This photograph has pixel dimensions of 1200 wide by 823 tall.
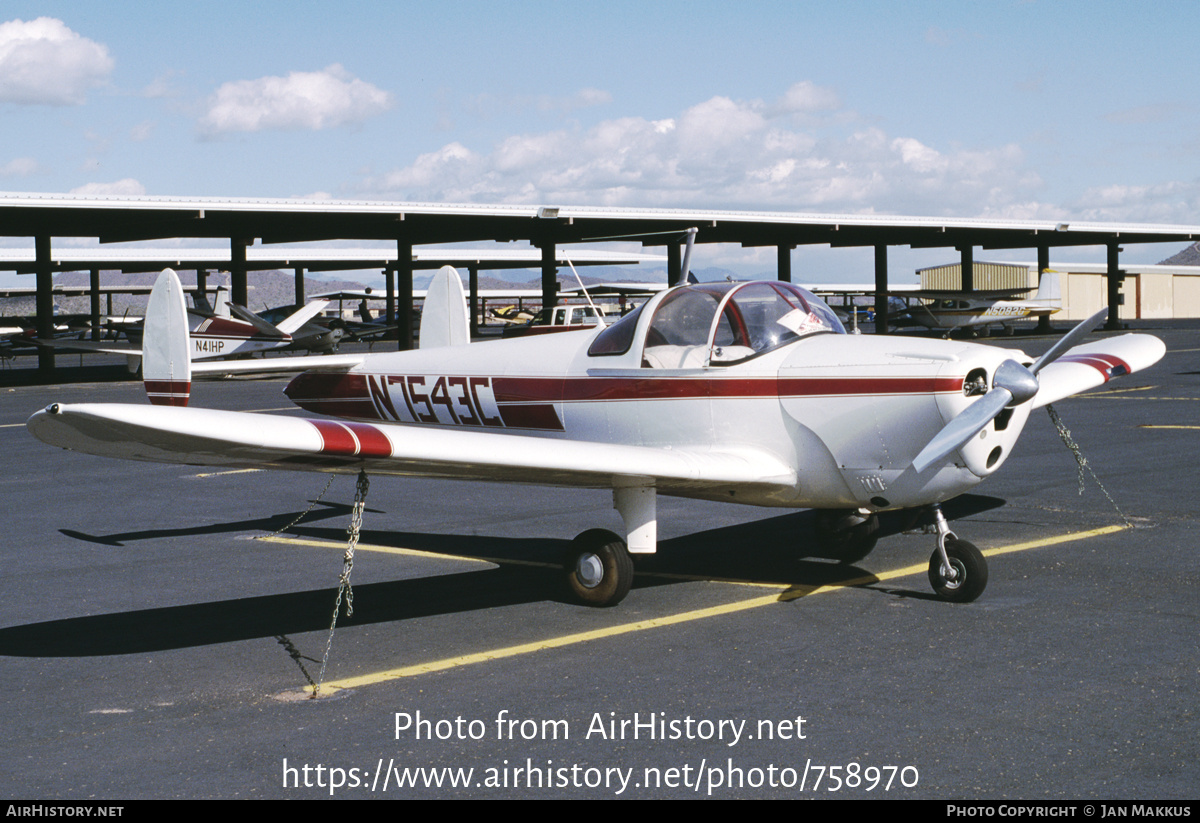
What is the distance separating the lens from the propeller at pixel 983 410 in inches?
258

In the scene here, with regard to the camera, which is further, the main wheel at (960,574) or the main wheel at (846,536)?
the main wheel at (846,536)

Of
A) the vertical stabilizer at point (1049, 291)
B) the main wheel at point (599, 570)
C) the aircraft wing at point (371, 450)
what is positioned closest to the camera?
the aircraft wing at point (371, 450)

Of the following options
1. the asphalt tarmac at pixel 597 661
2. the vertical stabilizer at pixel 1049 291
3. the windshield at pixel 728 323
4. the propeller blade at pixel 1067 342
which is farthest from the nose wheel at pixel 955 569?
the vertical stabilizer at pixel 1049 291

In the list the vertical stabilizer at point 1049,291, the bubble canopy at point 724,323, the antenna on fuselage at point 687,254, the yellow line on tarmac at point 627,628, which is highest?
the vertical stabilizer at point 1049,291

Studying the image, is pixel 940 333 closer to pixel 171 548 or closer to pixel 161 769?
pixel 171 548

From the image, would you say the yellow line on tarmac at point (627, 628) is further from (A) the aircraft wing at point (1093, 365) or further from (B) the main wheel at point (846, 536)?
(A) the aircraft wing at point (1093, 365)

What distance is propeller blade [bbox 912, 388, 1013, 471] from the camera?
6547 mm

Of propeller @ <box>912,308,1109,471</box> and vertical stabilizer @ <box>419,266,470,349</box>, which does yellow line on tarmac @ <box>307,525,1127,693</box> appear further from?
vertical stabilizer @ <box>419,266,470,349</box>

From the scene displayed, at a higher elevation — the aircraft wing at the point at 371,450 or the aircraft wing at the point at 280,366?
the aircraft wing at the point at 280,366

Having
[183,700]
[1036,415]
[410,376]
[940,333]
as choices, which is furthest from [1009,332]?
[183,700]

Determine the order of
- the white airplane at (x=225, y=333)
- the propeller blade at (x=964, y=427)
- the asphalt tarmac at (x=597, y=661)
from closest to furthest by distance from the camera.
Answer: the asphalt tarmac at (x=597, y=661), the propeller blade at (x=964, y=427), the white airplane at (x=225, y=333)

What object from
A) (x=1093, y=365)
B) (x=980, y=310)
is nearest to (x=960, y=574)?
(x=1093, y=365)

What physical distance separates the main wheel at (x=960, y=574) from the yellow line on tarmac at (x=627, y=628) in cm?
71

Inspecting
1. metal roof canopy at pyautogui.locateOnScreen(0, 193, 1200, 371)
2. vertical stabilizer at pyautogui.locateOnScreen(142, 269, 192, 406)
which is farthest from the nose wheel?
metal roof canopy at pyautogui.locateOnScreen(0, 193, 1200, 371)
